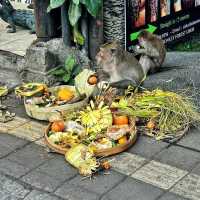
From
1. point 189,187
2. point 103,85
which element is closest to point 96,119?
point 103,85

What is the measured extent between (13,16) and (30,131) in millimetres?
4047

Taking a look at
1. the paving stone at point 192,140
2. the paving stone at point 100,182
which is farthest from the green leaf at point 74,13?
the paving stone at point 100,182

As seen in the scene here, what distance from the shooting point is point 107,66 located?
713cm

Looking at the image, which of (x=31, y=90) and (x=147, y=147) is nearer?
(x=147, y=147)

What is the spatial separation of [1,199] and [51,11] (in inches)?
143

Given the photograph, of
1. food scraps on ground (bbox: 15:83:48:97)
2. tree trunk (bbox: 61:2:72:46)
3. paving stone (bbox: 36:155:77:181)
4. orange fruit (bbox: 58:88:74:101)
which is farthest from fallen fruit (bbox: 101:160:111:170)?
tree trunk (bbox: 61:2:72:46)

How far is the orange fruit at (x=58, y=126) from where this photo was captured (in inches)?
246

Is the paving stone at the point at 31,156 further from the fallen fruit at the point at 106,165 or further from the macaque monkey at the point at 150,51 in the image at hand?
the macaque monkey at the point at 150,51

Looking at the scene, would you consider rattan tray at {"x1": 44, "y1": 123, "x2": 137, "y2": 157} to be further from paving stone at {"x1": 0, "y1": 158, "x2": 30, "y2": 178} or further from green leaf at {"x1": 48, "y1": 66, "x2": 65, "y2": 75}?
green leaf at {"x1": 48, "y1": 66, "x2": 65, "y2": 75}

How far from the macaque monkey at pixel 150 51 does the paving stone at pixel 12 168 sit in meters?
2.98

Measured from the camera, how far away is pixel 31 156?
604 cm

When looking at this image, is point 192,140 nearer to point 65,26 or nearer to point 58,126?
point 58,126

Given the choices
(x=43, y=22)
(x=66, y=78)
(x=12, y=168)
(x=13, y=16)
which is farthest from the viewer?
(x=13, y=16)

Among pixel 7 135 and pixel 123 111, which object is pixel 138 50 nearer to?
pixel 123 111
